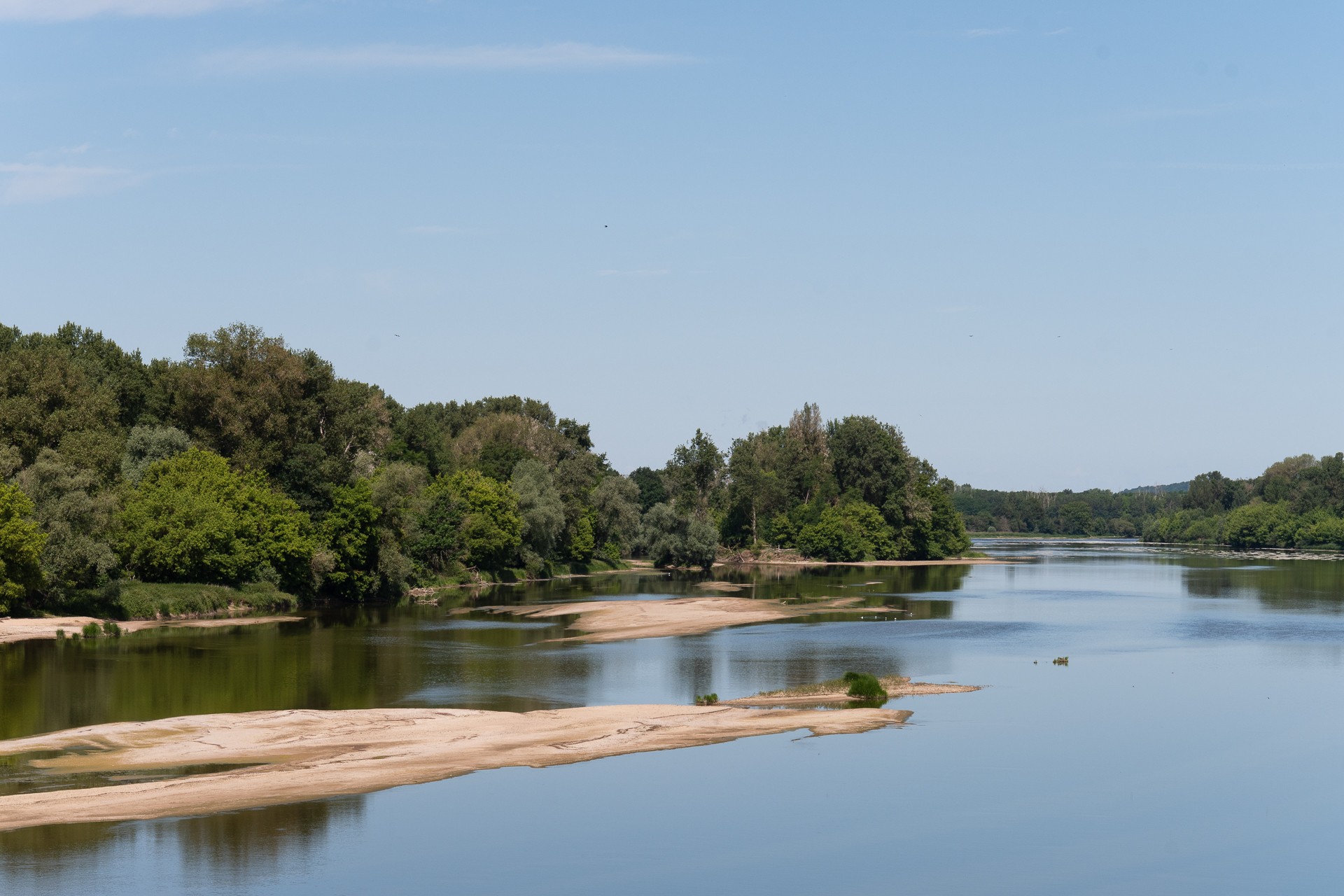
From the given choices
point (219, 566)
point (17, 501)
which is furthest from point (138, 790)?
point (219, 566)

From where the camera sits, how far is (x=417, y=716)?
39.7 meters

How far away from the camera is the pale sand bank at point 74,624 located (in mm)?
59156

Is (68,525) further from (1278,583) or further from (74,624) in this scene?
(1278,583)

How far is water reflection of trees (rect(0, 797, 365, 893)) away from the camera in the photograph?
929 inches

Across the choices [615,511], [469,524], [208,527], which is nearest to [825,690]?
[208,527]

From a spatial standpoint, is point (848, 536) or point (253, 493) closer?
point (253, 493)

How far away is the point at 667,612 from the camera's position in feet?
259

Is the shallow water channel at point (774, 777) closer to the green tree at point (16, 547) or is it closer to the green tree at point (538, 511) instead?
the green tree at point (16, 547)

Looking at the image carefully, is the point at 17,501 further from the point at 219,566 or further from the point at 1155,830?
the point at 1155,830

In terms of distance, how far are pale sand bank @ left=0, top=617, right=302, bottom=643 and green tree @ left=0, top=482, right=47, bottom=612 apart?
1.39m

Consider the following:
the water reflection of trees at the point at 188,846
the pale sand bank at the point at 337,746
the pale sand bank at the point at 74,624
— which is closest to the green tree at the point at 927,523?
the pale sand bank at the point at 74,624

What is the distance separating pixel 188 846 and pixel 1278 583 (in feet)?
358

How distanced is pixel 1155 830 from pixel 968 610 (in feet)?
184

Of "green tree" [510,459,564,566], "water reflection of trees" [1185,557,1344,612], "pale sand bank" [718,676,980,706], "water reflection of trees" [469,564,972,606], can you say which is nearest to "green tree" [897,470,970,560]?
"water reflection of trees" [469,564,972,606]
